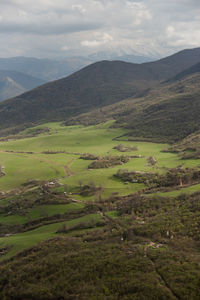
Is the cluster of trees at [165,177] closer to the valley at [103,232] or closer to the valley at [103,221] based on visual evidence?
the valley at [103,232]

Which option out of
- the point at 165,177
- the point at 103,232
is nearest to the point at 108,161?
the point at 165,177

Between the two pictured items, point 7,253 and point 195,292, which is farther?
point 7,253

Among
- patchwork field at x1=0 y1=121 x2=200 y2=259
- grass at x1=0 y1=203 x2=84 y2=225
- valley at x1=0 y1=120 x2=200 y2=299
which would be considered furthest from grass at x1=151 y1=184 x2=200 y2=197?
grass at x1=0 y1=203 x2=84 y2=225

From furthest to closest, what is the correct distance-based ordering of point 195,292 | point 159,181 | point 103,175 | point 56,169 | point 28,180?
1. point 56,169
2. point 28,180
3. point 103,175
4. point 159,181
5. point 195,292

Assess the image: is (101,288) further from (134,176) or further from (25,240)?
(134,176)

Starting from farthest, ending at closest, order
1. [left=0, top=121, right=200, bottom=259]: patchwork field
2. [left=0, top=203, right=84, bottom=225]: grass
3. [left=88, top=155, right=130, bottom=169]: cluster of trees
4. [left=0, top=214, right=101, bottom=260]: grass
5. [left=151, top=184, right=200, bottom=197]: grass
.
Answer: [left=88, top=155, right=130, bottom=169]: cluster of trees < [left=0, top=203, right=84, bottom=225]: grass < [left=151, top=184, right=200, bottom=197]: grass < [left=0, top=121, right=200, bottom=259]: patchwork field < [left=0, top=214, right=101, bottom=260]: grass

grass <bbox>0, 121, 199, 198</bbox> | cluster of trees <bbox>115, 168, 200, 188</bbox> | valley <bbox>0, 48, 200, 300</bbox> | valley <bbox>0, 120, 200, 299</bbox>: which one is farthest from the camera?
grass <bbox>0, 121, 199, 198</bbox>

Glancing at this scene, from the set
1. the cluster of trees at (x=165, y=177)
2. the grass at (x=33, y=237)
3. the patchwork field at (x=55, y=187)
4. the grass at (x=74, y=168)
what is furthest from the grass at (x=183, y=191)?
the grass at (x=33, y=237)

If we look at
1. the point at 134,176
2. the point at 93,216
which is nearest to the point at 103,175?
the point at 134,176

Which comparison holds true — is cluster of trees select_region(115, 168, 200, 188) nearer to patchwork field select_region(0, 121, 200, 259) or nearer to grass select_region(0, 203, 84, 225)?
patchwork field select_region(0, 121, 200, 259)

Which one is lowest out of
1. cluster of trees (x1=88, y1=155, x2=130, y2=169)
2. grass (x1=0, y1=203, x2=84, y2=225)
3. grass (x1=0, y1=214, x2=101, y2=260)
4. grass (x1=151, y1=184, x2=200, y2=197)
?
grass (x1=0, y1=214, x2=101, y2=260)

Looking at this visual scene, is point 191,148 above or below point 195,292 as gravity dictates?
above
